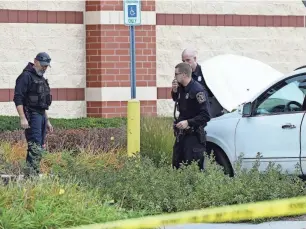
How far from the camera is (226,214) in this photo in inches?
413

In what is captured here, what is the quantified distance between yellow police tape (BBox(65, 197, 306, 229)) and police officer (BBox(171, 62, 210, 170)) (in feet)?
5.59

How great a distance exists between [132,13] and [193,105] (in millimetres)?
2162

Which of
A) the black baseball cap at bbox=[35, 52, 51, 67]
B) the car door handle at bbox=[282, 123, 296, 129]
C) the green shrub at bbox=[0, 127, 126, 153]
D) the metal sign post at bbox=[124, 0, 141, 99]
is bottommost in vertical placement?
the green shrub at bbox=[0, 127, 126, 153]

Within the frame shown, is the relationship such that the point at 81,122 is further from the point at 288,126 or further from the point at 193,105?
the point at 288,126

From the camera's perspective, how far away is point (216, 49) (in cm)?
2022

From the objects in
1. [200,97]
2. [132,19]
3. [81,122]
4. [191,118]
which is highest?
[132,19]

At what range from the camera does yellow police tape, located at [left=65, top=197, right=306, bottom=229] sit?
986cm

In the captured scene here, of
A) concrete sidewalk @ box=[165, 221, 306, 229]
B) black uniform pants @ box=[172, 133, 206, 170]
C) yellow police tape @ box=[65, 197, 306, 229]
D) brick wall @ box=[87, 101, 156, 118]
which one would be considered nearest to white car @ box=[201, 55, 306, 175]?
black uniform pants @ box=[172, 133, 206, 170]

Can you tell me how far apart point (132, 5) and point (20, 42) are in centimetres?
474

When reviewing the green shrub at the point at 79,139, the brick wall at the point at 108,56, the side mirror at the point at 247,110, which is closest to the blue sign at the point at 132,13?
the side mirror at the point at 247,110

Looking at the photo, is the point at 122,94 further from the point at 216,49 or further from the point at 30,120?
the point at 30,120

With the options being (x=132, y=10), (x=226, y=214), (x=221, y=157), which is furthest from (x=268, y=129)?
(x=132, y=10)

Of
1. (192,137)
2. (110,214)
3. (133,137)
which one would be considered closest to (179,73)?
(192,137)

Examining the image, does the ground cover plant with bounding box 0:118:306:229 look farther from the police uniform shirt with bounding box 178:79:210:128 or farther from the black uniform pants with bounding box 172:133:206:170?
the police uniform shirt with bounding box 178:79:210:128
